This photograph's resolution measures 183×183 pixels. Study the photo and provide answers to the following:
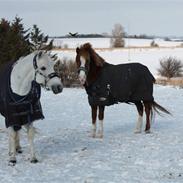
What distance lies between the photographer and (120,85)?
1062cm

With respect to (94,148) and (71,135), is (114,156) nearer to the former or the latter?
(94,148)

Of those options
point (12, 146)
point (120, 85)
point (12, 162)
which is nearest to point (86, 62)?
point (120, 85)

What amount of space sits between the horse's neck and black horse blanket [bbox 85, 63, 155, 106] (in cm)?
250

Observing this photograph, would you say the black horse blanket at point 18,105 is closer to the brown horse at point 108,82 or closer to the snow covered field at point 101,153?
the snow covered field at point 101,153

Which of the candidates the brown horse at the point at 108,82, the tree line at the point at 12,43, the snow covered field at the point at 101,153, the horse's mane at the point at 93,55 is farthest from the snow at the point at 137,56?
the horse's mane at the point at 93,55

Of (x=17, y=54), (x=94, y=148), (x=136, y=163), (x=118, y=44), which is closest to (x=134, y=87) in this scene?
(x=94, y=148)

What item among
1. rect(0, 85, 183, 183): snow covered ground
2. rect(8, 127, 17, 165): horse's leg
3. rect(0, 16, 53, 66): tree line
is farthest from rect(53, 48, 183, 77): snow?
rect(8, 127, 17, 165): horse's leg

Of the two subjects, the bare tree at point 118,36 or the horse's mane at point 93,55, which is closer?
the horse's mane at point 93,55

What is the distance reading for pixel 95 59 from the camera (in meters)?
10.2

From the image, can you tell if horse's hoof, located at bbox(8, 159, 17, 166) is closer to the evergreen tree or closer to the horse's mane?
the horse's mane

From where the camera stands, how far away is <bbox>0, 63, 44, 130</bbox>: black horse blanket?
8.02 metres

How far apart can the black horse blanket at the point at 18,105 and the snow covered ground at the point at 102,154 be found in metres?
0.71

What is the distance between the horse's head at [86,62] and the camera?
9945mm

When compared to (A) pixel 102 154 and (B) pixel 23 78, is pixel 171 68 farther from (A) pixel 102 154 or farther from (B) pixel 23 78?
(B) pixel 23 78
